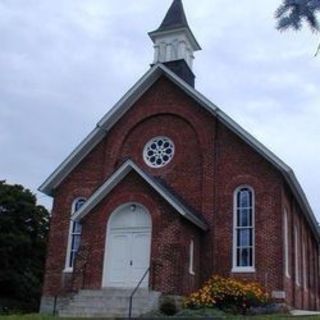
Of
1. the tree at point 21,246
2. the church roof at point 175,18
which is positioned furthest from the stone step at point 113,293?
the tree at point 21,246

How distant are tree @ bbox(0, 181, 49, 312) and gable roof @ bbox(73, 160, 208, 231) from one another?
20.6 metres

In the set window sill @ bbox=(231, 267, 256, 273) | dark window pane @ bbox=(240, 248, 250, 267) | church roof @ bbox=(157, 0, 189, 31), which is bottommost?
window sill @ bbox=(231, 267, 256, 273)

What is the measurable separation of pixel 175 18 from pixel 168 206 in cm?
1155

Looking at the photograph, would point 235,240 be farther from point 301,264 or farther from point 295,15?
point 295,15

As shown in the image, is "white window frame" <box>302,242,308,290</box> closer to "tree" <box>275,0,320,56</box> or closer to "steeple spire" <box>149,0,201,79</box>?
"steeple spire" <box>149,0,201,79</box>

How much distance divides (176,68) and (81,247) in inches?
371

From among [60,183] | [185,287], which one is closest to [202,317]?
[185,287]

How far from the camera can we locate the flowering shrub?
60.6 ft

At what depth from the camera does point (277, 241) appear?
20.3m

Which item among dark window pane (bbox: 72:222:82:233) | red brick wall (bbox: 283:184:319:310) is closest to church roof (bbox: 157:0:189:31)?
red brick wall (bbox: 283:184:319:310)

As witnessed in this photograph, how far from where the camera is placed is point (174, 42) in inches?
1052

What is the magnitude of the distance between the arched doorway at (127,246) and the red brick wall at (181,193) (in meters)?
0.31

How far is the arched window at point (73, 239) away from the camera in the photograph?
2372cm

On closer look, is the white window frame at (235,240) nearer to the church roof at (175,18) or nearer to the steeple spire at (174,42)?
the steeple spire at (174,42)
